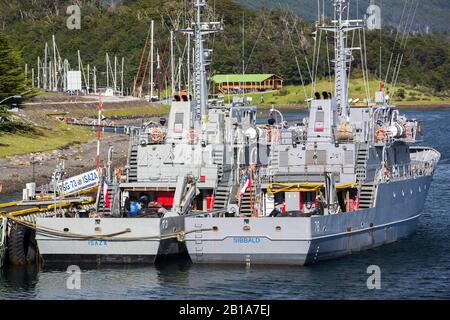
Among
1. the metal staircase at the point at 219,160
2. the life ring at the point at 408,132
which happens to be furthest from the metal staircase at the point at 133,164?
the life ring at the point at 408,132

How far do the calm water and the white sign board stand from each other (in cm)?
1013

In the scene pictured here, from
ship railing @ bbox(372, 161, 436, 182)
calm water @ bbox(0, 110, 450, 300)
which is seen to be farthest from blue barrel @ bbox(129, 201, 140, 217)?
ship railing @ bbox(372, 161, 436, 182)

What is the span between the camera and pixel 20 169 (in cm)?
9581

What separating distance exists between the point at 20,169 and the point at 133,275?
43.7 meters

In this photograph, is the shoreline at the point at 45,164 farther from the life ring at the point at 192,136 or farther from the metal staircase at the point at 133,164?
the life ring at the point at 192,136

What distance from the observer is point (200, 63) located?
65062 mm

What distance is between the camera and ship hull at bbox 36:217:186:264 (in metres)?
54.5

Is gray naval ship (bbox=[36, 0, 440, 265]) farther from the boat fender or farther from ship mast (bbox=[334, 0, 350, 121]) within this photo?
the boat fender

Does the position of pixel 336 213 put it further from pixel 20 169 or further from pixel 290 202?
pixel 20 169
